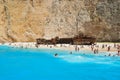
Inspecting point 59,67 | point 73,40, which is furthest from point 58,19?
point 59,67

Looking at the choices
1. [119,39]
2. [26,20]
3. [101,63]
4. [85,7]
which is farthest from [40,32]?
[101,63]

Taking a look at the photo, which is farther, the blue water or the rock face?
the rock face

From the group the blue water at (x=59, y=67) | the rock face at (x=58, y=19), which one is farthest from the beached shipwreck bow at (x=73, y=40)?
the blue water at (x=59, y=67)

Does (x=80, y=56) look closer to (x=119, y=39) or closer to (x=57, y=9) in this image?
(x=119, y=39)

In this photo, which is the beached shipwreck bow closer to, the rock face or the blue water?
the rock face

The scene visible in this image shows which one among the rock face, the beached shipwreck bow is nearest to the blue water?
the beached shipwreck bow

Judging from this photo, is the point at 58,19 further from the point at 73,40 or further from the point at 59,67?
the point at 59,67

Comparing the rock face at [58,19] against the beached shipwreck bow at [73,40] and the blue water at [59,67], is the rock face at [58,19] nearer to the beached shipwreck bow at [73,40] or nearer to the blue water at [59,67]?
the beached shipwreck bow at [73,40]
